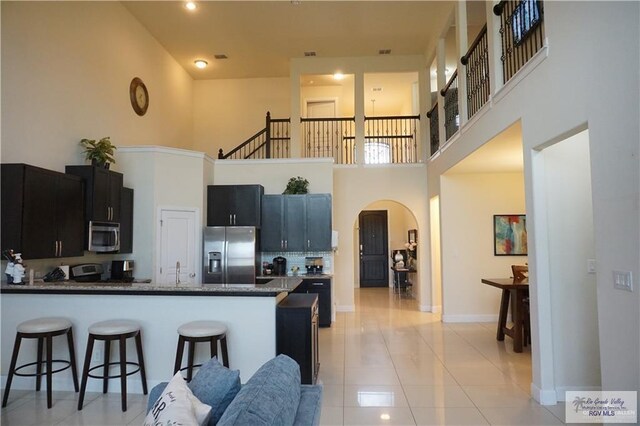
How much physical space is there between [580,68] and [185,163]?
5194 mm

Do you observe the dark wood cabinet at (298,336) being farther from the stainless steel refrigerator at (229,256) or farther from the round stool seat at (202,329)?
the stainless steel refrigerator at (229,256)

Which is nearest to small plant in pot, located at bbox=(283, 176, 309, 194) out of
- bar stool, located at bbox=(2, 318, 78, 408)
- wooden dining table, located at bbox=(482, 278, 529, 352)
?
wooden dining table, located at bbox=(482, 278, 529, 352)

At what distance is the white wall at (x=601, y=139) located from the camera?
89.4 inches

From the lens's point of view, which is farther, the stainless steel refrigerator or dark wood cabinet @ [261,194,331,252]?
dark wood cabinet @ [261,194,331,252]

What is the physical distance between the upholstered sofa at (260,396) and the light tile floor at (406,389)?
5.17 ft

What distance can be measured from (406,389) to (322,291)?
9.46 ft

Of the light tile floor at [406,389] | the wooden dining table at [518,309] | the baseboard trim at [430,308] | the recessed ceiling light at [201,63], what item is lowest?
the light tile floor at [406,389]

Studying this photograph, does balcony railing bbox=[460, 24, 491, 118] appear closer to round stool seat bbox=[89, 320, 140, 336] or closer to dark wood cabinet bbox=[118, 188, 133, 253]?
round stool seat bbox=[89, 320, 140, 336]

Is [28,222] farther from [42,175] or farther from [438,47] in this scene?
[438,47]

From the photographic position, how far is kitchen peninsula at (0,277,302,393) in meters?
3.63

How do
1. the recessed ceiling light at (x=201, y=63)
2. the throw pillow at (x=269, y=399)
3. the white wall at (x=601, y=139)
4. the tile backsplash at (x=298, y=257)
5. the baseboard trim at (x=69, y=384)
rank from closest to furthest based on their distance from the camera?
the throw pillow at (x=269, y=399), the white wall at (x=601, y=139), the baseboard trim at (x=69, y=384), the tile backsplash at (x=298, y=257), the recessed ceiling light at (x=201, y=63)

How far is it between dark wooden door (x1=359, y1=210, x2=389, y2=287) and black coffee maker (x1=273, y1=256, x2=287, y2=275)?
16.8 ft

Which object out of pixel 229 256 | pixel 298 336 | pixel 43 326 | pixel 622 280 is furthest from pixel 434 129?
Result: pixel 43 326

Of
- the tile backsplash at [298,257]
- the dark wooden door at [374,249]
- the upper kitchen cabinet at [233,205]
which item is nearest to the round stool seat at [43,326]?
the upper kitchen cabinet at [233,205]
